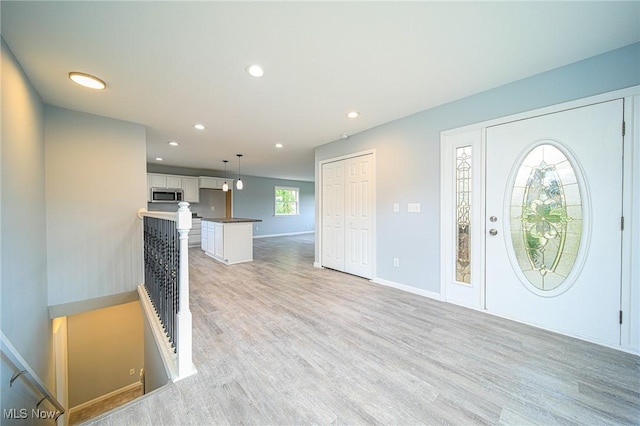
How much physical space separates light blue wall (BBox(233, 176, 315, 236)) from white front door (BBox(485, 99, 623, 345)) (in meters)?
8.16

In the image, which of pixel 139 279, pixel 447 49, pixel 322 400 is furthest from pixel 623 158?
pixel 139 279

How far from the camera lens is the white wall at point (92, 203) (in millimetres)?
3037

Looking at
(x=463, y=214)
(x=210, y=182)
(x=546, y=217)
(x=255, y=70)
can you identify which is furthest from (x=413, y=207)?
(x=210, y=182)

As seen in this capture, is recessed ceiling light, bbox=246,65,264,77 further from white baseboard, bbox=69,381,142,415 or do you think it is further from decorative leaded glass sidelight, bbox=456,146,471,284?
white baseboard, bbox=69,381,142,415

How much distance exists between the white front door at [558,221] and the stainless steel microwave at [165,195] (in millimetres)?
7720

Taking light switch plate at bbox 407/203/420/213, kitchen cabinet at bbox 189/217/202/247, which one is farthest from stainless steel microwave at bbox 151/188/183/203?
light switch plate at bbox 407/203/420/213

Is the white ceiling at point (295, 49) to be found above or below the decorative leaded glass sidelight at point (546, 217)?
above

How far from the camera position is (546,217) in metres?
2.38

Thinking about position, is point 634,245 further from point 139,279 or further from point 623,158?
point 139,279

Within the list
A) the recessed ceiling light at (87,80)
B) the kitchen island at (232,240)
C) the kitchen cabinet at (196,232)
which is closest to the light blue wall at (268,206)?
the kitchen cabinet at (196,232)

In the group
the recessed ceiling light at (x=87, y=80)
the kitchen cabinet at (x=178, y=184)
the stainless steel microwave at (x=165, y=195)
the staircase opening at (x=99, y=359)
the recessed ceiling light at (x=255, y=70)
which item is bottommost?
the staircase opening at (x=99, y=359)

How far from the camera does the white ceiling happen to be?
1.58 m

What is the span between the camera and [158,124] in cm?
365

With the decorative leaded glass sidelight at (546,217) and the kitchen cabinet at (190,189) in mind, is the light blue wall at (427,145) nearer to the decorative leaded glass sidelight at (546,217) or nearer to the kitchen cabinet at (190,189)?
the decorative leaded glass sidelight at (546,217)
